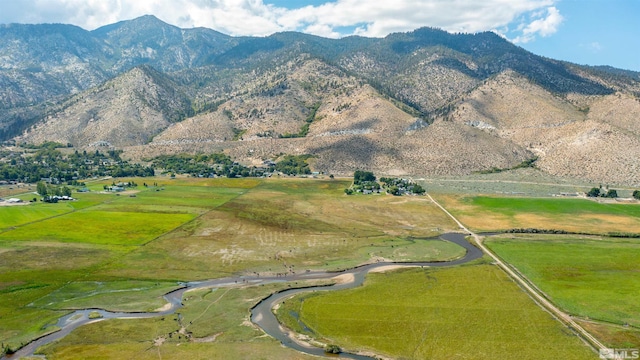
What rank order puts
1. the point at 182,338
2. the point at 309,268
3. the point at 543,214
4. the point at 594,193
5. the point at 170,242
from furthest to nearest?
the point at 594,193, the point at 543,214, the point at 170,242, the point at 309,268, the point at 182,338

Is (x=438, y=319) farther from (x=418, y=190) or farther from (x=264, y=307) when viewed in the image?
(x=418, y=190)

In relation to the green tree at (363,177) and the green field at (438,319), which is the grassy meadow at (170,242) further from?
the green tree at (363,177)

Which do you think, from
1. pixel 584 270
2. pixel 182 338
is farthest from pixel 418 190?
pixel 182 338

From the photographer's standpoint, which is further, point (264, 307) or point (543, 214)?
point (543, 214)

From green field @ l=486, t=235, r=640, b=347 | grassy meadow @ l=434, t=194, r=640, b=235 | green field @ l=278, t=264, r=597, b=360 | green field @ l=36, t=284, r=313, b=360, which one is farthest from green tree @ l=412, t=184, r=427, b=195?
green field @ l=36, t=284, r=313, b=360

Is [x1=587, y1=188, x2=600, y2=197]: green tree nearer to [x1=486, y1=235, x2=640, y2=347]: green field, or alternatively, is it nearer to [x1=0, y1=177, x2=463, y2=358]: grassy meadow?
[x1=486, y1=235, x2=640, y2=347]: green field

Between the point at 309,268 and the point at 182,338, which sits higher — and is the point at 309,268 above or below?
above

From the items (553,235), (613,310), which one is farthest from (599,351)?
(553,235)
